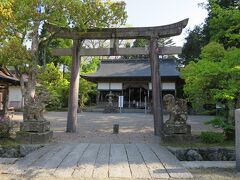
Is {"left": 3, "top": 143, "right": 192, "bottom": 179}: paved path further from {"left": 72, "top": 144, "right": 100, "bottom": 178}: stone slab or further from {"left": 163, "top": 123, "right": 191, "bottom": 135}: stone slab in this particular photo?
{"left": 163, "top": 123, "right": 191, "bottom": 135}: stone slab

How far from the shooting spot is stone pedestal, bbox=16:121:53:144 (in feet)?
27.3

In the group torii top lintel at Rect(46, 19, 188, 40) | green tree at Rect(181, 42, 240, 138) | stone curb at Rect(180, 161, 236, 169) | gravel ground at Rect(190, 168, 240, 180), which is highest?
torii top lintel at Rect(46, 19, 188, 40)

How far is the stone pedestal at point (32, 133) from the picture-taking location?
27.3 feet

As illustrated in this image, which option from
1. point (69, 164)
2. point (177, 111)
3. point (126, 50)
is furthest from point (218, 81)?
point (69, 164)

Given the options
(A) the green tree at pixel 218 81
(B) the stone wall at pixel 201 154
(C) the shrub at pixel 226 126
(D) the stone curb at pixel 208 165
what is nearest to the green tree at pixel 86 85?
(A) the green tree at pixel 218 81

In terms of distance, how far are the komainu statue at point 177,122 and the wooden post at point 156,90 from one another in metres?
2.19

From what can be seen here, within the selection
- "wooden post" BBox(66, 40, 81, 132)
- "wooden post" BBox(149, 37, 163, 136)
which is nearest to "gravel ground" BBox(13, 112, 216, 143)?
"wooden post" BBox(66, 40, 81, 132)

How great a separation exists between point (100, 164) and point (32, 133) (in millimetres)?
3373

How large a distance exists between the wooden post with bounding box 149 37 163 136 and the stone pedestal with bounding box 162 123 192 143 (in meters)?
2.38

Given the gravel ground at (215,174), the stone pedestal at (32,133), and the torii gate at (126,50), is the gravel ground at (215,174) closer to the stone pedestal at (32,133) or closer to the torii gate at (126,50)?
the stone pedestal at (32,133)

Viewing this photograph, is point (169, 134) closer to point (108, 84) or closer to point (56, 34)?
point (56, 34)

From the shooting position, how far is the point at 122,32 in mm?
11828

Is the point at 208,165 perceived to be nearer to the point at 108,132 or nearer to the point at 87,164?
the point at 87,164

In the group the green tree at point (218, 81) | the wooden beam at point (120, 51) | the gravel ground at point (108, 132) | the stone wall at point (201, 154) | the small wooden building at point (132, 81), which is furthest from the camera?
the small wooden building at point (132, 81)
